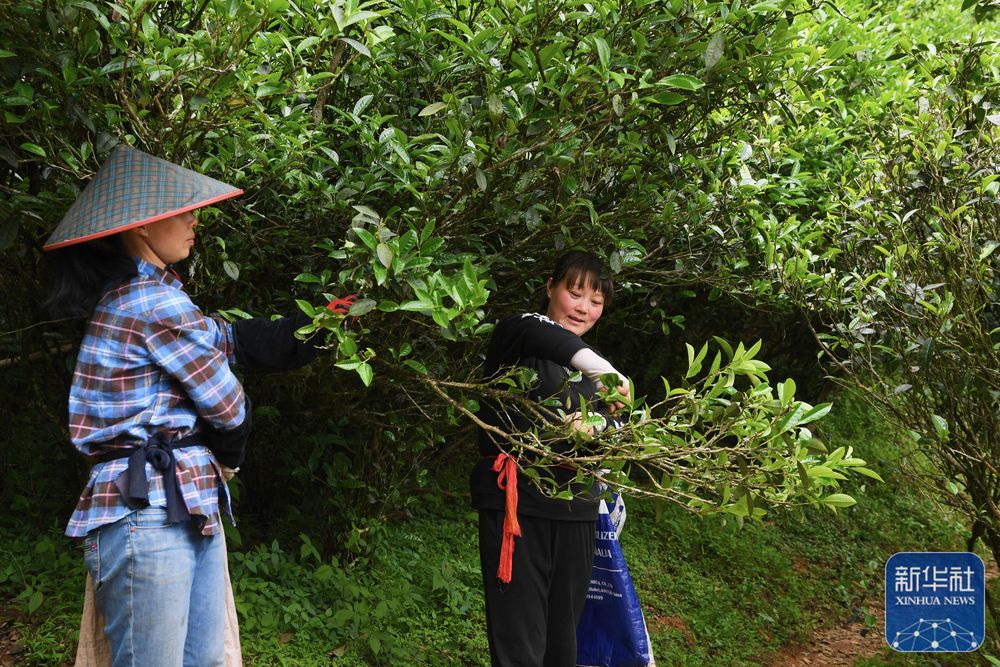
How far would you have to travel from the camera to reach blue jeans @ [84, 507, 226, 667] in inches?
89.3

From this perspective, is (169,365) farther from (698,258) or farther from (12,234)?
(698,258)

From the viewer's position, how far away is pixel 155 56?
8.36 ft

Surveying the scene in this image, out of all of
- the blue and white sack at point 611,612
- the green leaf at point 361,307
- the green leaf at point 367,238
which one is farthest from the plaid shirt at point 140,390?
the blue and white sack at point 611,612

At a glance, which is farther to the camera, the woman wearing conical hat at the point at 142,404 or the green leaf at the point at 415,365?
the green leaf at the point at 415,365

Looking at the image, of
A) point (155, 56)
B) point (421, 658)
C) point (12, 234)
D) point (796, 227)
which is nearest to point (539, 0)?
point (155, 56)

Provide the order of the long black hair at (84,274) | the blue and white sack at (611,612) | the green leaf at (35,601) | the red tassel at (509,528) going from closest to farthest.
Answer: the long black hair at (84,274)
the red tassel at (509,528)
the blue and white sack at (611,612)
the green leaf at (35,601)

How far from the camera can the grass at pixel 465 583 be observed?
411cm

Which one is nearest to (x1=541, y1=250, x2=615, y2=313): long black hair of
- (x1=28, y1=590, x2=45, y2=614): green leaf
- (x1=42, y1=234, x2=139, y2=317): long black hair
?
(x1=42, y1=234, x2=139, y2=317): long black hair

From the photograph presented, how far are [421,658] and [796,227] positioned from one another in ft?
8.61

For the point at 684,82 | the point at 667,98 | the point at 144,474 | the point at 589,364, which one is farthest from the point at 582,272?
the point at 144,474

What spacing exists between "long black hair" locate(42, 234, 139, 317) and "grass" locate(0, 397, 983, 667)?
1.62 m

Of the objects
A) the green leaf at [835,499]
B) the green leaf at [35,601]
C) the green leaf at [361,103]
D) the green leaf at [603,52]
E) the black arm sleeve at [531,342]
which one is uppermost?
the green leaf at [361,103]

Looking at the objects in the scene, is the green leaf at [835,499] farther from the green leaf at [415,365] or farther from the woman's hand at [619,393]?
the green leaf at [415,365]

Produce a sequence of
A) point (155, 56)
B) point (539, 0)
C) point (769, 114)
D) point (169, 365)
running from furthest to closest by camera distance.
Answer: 1. point (769, 114)
2. point (539, 0)
3. point (155, 56)
4. point (169, 365)
